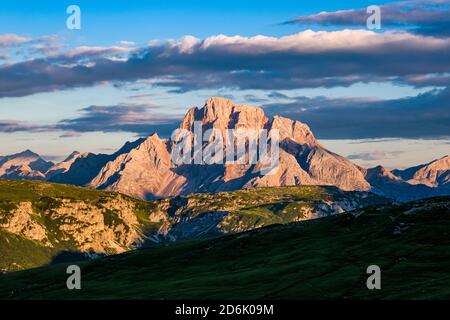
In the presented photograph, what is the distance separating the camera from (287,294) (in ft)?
601
